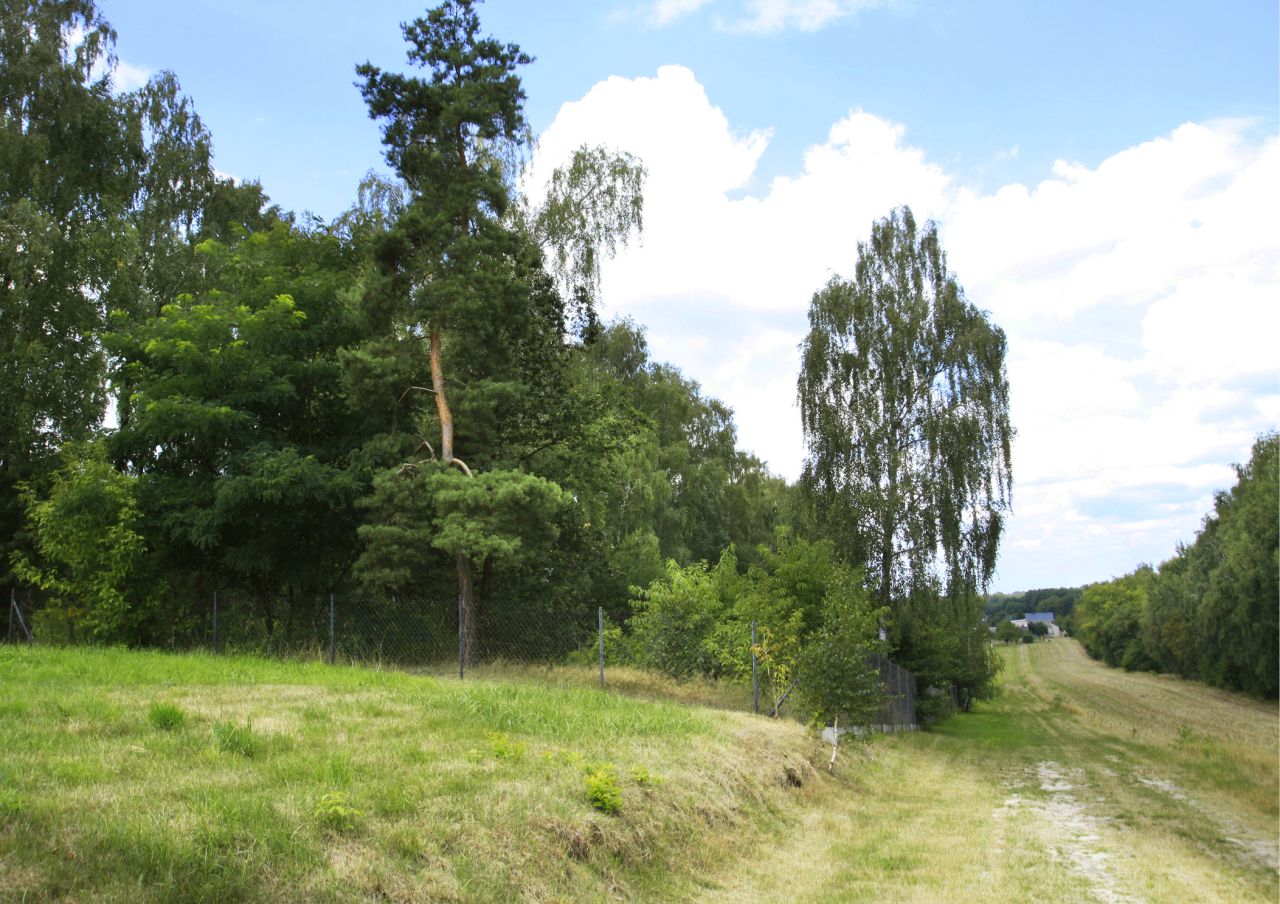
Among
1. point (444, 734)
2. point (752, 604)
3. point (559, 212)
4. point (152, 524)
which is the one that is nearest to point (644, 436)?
point (559, 212)

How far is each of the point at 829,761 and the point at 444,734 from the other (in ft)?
24.6

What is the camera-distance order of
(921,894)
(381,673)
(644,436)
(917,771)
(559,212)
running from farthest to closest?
(644,436) < (559,212) < (917,771) < (381,673) < (921,894)

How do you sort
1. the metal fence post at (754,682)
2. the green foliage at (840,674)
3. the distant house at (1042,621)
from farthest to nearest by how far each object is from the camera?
1. the distant house at (1042,621)
2. the metal fence post at (754,682)
3. the green foliage at (840,674)

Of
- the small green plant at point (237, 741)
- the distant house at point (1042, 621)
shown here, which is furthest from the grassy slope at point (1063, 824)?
the distant house at point (1042, 621)

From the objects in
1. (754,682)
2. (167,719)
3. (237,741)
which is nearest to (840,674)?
(754,682)

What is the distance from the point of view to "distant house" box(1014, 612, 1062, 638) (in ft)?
387

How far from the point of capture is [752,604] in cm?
1975

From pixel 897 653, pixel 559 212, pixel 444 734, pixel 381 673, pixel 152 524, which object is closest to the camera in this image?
pixel 444 734

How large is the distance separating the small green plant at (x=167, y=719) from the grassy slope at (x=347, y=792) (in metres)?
0.02

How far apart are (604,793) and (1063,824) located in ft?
22.5

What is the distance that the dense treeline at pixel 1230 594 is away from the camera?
9.31m

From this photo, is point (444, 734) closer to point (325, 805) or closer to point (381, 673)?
point (325, 805)

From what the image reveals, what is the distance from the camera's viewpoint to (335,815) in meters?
6.00

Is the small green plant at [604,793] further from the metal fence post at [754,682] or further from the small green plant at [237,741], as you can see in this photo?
the metal fence post at [754,682]
